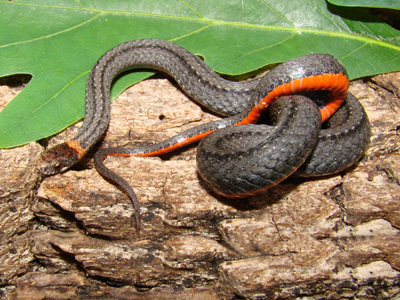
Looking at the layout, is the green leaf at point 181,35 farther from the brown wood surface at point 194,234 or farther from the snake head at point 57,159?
the brown wood surface at point 194,234

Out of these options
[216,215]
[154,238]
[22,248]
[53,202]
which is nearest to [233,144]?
[216,215]

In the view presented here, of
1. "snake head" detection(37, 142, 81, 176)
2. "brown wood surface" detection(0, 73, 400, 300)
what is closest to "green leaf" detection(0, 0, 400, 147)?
"snake head" detection(37, 142, 81, 176)

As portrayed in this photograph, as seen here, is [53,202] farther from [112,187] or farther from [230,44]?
[230,44]

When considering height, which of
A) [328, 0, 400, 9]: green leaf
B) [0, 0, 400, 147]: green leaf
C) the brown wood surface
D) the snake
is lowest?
the brown wood surface

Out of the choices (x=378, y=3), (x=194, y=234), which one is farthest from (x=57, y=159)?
(x=378, y=3)

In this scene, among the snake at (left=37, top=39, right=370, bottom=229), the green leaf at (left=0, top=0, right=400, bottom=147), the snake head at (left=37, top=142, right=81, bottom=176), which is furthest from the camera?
the green leaf at (left=0, top=0, right=400, bottom=147)

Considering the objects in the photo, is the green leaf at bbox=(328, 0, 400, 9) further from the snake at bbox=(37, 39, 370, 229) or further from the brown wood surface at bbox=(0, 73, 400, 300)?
the brown wood surface at bbox=(0, 73, 400, 300)

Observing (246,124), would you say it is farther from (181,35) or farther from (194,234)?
(181,35)
